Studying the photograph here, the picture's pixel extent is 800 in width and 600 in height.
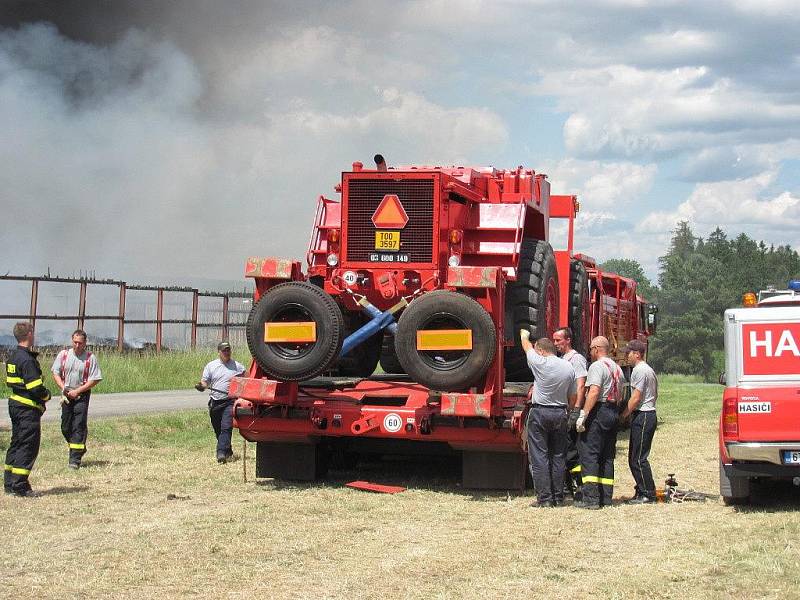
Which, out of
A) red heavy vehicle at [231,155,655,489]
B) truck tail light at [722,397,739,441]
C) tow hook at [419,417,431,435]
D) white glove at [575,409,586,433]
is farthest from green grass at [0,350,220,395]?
truck tail light at [722,397,739,441]

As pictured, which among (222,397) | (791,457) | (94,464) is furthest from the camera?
(222,397)

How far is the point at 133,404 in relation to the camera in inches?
881

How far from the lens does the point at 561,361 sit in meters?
11.3

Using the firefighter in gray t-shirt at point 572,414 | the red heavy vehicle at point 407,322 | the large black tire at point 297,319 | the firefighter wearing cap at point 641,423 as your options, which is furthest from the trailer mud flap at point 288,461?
the firefighter wearing cap at point 641,423

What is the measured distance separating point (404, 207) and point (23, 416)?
4410 mm

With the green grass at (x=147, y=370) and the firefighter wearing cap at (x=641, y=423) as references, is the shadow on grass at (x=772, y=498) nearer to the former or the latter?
the firefighter wearing cap at (x=641, y=423)

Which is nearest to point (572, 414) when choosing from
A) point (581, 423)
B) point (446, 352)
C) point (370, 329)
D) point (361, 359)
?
point (581, 423)

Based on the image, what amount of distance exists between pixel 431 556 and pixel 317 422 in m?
3.71

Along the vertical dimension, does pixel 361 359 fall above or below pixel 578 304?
below

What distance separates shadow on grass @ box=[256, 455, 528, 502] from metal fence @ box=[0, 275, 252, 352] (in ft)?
45.0

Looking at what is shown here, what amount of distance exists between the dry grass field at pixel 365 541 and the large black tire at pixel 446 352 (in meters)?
1.21

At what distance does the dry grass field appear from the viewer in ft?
24.1

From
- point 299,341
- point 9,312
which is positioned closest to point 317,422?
point 299,341

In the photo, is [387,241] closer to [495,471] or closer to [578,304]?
[495,471]
